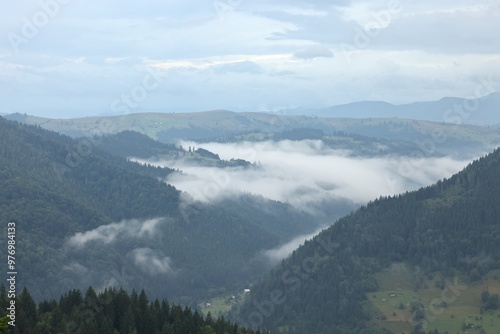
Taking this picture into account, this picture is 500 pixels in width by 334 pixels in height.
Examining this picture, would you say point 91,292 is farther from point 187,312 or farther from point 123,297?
point 187,312

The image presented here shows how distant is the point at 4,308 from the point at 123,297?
90.0 feet

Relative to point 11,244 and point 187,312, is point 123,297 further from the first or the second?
point 11,244

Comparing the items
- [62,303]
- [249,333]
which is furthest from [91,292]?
[249,333]

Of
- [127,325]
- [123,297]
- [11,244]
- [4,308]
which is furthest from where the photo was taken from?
[123,297]

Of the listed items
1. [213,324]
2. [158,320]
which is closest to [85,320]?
[158,320]

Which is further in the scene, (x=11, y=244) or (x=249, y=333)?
(x=249, y=333)

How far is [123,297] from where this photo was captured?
155 meters

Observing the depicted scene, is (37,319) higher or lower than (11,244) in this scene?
lower

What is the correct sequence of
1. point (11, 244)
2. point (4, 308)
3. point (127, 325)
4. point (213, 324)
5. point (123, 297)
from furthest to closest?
point (213, 324)
point (123, 297)
point (127, 325)
point (4, 308)
point (11, 244)

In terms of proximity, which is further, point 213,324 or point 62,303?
point 213,324

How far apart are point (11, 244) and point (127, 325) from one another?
35.3 meters

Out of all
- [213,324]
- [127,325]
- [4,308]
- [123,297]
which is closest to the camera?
[4,308]

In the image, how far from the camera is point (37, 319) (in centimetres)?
13675

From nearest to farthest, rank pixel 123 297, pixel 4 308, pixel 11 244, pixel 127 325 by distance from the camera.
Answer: pixel 11 244 < pixel 4 308 < pixel 127 325 < pixel 123 297
